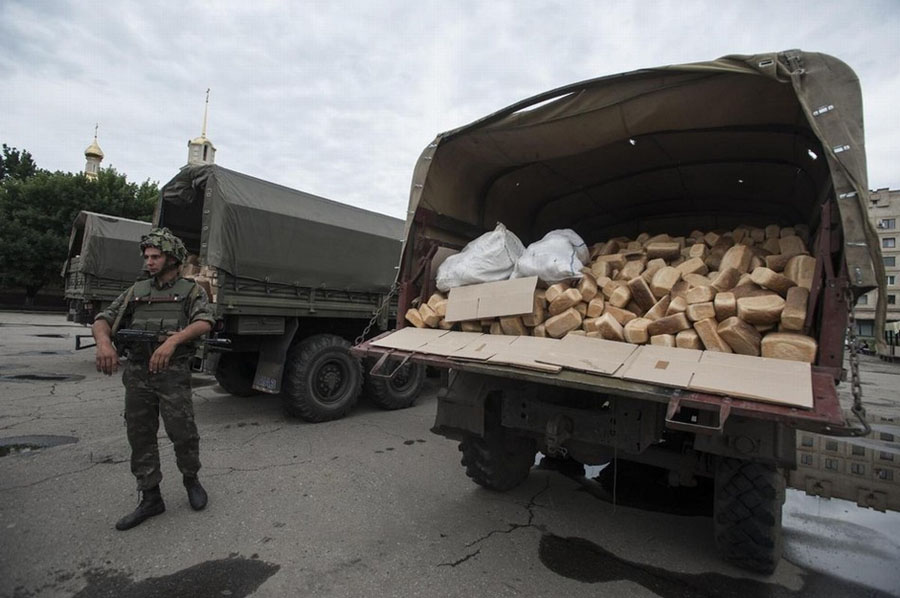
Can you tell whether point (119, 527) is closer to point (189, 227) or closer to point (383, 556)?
point (383, 556)

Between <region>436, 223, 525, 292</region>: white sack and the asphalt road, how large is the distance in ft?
5.54

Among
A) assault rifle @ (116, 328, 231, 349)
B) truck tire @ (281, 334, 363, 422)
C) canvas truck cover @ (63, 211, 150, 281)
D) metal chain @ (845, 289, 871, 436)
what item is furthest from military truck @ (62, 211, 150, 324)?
metal chain @ (845, 289, 871, 436)

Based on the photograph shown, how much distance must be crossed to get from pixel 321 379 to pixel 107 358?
2858 millimetres

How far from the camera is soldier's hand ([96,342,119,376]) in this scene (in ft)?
9.85

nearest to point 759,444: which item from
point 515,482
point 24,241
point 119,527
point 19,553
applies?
point 515,482

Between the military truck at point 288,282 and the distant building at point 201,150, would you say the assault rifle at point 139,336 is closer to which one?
the military truck at point 288,282

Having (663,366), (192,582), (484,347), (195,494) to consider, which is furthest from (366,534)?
(663,366)

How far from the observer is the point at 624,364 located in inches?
90.8

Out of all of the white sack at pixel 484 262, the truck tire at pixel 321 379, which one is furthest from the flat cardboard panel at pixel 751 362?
the truck tire at pixel 321 379

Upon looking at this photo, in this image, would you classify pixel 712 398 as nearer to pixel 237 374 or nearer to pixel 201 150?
pixel 237 374

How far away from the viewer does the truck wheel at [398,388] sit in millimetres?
6246

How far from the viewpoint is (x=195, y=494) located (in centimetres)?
325

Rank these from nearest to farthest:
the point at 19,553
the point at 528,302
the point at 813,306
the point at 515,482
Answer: the point at 813,306, the point at 19,553, the point at 528,302, the point at 515,482

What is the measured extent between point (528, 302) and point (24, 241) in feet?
110
